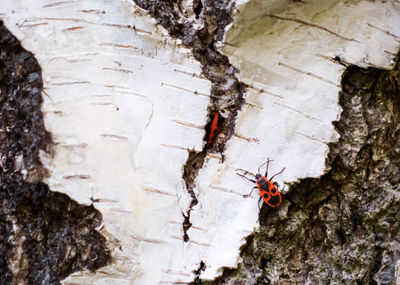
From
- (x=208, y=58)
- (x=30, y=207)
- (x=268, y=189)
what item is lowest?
(x=30, y=207)

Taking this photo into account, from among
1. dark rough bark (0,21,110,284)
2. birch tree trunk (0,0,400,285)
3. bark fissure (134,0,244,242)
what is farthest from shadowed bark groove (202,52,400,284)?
dark rough bark (0,21,110,284)

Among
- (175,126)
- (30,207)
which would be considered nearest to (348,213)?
(175,126)

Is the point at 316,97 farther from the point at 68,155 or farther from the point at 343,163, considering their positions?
the point at 68,155

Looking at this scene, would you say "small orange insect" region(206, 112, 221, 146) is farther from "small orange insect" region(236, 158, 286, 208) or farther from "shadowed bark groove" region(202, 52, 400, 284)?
"shadowed bark groove" region(202, 52, 400, 284)

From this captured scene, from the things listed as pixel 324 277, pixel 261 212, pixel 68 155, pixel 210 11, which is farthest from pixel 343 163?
pixel 68 155

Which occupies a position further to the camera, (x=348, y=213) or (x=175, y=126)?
(x=348, y=213)

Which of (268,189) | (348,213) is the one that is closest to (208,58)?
(268,189)

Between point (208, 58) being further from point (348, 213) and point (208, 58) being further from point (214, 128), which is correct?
point (348, 213)

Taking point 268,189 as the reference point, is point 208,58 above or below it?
above
